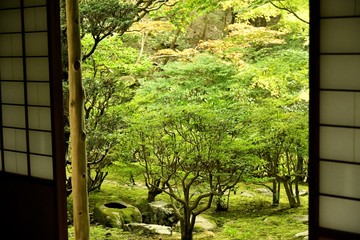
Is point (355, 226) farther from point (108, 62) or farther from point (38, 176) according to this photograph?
point (108, 62)

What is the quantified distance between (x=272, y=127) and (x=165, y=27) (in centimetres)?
388

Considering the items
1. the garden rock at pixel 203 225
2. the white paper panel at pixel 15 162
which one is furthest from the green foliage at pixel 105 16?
the garden rock at pixel 203 225

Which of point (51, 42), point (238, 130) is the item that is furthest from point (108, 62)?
point (51, 42)

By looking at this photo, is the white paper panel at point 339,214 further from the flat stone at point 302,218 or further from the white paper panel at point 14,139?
the flat stone at point 302,218

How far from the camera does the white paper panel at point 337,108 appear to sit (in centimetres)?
261

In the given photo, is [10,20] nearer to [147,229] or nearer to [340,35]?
[340,35]

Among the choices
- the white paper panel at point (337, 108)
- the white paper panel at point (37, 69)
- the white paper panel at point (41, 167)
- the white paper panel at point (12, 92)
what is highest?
the white paper panel at point (37, 69)

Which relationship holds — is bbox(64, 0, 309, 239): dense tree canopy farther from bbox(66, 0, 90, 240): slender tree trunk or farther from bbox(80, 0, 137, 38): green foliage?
bbox(66, 0, 90, 240): slender tree trunk

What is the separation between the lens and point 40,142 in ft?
12.7

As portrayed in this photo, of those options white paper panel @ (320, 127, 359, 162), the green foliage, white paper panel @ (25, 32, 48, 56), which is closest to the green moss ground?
the green foliage

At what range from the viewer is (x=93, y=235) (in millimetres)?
6812

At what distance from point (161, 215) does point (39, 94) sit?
426 cm

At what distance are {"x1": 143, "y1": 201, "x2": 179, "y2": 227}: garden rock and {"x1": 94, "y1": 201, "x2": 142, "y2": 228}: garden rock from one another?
0.21 metres

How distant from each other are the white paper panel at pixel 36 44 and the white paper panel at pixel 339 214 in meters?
2.48
